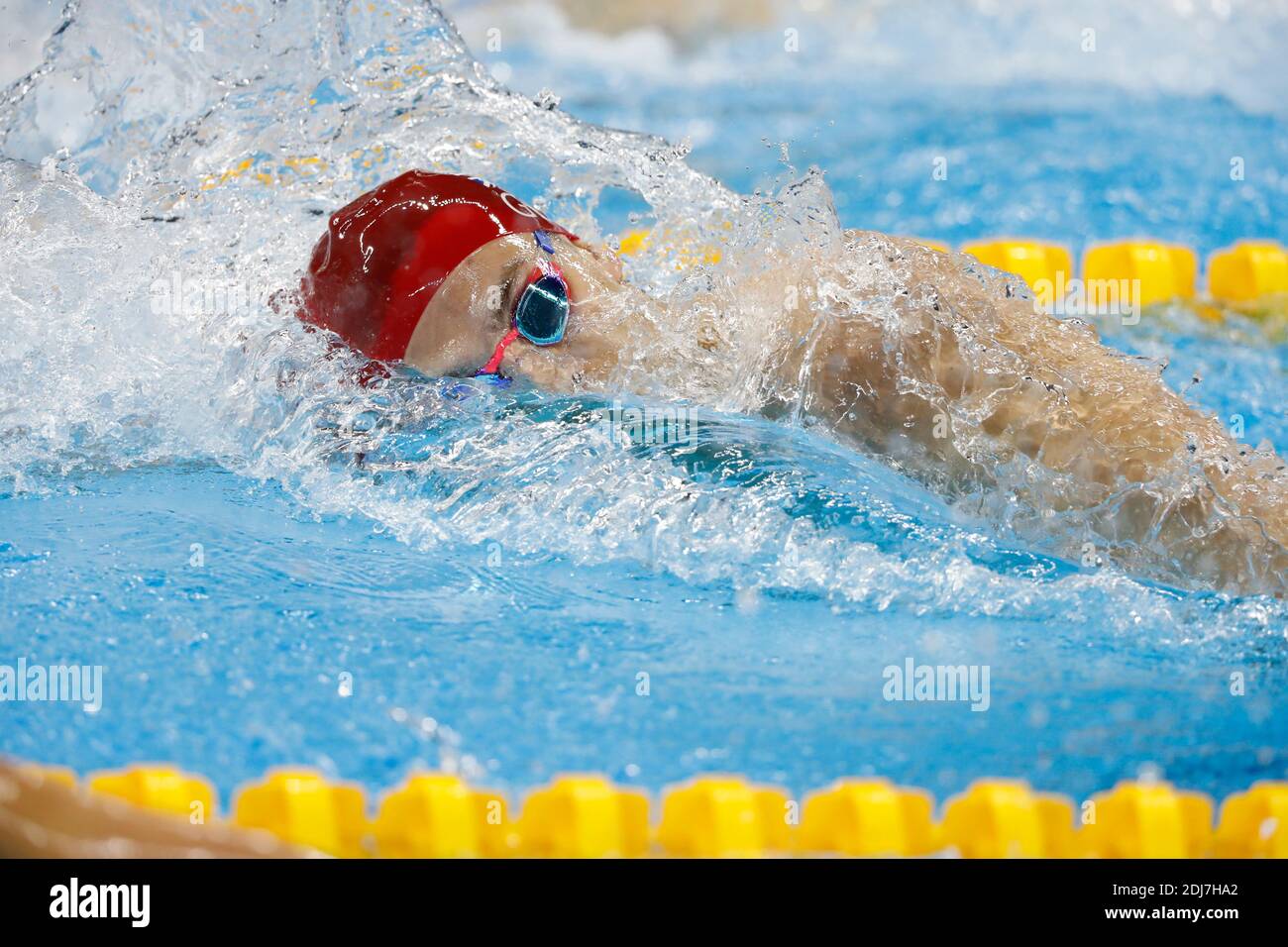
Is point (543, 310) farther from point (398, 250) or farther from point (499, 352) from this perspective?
point (398, 250)

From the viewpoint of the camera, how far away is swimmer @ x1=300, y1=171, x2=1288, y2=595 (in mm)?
1976

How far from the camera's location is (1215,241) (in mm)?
4758

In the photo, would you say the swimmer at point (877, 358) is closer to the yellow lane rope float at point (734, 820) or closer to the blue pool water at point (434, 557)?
the blue pool water at point (434, 557)

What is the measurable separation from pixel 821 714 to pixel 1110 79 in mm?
5527

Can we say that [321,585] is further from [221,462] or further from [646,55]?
[646,55]

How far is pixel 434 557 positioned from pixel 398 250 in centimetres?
54

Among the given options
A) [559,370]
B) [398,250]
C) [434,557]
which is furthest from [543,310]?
[434,557]

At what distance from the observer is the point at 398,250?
2.19m

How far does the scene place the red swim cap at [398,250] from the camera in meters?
2.18

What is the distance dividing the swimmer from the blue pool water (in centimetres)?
7
